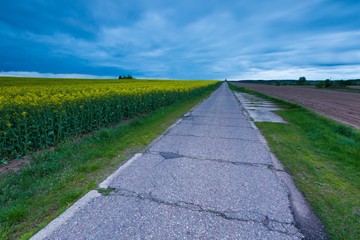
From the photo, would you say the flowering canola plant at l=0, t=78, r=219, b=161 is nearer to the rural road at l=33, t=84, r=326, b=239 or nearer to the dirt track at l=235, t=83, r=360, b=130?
the rural road at l=33, t=84, r=326, b=239

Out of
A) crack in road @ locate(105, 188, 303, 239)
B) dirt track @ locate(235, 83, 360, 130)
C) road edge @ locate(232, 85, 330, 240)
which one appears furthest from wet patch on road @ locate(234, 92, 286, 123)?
crack in road @ locate(105, 188, 303, 239)

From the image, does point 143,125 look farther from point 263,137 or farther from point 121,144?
point 263,137

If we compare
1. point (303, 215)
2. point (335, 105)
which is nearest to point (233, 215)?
point (303, 215)

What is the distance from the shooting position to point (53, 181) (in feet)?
11.6

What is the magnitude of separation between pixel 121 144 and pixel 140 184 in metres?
2.55

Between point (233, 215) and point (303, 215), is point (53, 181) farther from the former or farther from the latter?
point (303, 215)

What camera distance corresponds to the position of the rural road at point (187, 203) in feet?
7.59

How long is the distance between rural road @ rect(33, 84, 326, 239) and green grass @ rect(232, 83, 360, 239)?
0.47 meters

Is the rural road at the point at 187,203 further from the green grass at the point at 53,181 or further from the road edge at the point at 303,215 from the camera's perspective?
the green grass at the point at 53,181

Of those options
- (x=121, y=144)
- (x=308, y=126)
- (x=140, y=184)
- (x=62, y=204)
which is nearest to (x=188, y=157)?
(x=140, y=184)

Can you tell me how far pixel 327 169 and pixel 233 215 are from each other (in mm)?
3061

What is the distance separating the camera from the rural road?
2.31 m

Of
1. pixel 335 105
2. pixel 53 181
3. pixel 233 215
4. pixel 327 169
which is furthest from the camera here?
pixel 335 105

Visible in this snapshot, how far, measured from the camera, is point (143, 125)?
27.6 ft
